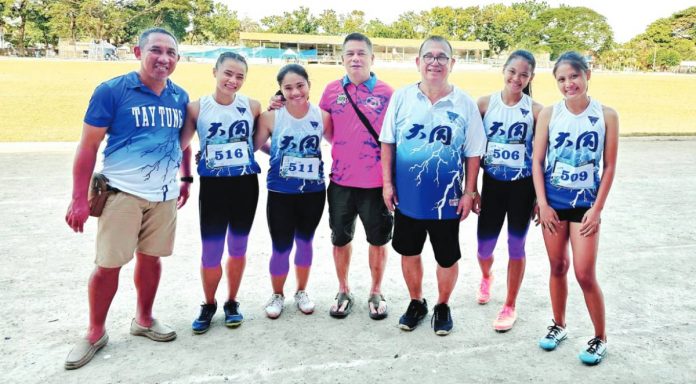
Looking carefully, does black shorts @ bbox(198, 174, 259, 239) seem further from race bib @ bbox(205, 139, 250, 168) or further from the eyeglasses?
the eyeglasses

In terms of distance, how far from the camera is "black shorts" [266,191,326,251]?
3.77 m

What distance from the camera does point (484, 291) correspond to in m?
4.17

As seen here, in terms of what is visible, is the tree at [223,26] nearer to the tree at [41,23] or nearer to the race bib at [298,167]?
the tree at [41,23]

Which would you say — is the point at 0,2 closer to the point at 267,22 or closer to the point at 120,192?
the point at 267,22

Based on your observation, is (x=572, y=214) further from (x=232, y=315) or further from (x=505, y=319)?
(x=232, y=315)

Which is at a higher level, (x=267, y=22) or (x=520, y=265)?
(x=267, y=22)

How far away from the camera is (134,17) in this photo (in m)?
83.0

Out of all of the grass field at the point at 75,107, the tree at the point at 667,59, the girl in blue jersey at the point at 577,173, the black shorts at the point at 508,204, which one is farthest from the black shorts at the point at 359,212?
the tree at the point at 667,59

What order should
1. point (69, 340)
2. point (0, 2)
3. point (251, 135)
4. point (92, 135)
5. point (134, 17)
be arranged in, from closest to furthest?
point (92, 135), point (69, 340), point (251, 135), point (0, 2), point (134, 17)

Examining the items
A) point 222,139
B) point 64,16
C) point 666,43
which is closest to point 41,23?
point 64,16

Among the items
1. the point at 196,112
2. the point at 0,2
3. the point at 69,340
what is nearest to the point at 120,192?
the point at 196,112

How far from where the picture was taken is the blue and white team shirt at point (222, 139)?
3527mm

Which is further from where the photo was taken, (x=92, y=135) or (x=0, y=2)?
(x=0, y=2)

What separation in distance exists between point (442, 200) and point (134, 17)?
90.7m
